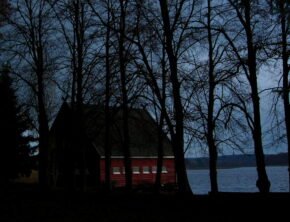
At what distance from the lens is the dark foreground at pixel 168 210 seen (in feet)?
45.9

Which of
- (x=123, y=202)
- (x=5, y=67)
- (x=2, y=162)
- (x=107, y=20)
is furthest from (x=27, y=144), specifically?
(x=123, y=202)

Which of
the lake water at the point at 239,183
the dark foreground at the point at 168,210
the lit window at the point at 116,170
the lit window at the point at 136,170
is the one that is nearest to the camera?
the dark foreground at the point at 168,210

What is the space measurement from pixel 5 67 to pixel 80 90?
20.2 feet

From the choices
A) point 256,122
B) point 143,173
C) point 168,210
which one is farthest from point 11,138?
point 168,210

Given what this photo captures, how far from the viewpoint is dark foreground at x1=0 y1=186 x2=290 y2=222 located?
14.0 meters

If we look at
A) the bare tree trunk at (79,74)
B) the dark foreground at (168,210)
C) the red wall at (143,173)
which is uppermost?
the bare tree trunk at (79,74)

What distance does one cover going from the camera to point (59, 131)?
57000 mm

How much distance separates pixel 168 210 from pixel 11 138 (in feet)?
99.2

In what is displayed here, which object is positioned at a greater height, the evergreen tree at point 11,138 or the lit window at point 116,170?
the evergreen tree at point 11,138

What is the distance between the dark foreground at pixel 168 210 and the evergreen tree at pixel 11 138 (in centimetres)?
2379

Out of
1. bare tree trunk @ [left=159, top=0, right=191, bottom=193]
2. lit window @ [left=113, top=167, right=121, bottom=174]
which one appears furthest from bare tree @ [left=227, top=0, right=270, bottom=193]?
lit window @ [left=113, top=167, right=121, bottom=174]

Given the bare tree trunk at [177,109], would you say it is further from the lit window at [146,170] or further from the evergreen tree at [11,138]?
the lit window at [146,170]

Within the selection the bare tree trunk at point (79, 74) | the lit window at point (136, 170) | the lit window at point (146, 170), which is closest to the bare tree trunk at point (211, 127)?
the bare tree trunk at point (79, 74)

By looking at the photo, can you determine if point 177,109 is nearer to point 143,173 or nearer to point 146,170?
point 143,173
